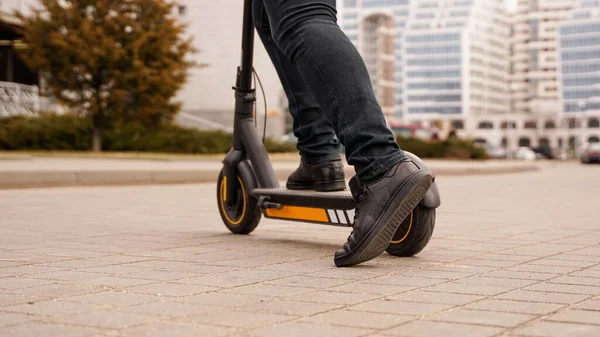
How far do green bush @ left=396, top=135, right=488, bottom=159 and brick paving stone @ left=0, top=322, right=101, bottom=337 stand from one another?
32042mm

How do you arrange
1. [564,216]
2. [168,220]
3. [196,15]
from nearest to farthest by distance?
Result: [168,220] → [564,216] → [196,15]

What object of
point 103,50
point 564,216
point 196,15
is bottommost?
point 564,216

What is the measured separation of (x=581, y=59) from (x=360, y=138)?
203954mm

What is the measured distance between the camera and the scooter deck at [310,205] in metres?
4.35

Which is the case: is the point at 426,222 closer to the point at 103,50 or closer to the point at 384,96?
the point at 103,50

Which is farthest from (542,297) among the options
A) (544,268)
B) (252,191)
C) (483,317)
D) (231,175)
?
(231,175)

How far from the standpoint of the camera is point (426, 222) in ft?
13.5

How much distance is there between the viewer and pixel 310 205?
4660mm

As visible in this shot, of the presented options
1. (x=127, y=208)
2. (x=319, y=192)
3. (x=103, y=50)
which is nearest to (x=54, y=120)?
(x=103, y=50)

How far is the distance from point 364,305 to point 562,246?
2260mm

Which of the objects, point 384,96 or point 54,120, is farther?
point 384,96

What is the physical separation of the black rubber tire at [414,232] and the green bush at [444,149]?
30.3 m

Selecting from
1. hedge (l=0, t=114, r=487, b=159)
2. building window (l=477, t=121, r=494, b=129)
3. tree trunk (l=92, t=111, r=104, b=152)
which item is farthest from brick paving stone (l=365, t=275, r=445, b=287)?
building window (l=477, t=121, r=494, b=129)

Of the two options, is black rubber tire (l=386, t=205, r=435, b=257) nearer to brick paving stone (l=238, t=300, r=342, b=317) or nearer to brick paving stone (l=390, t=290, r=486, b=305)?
brick paving stone (l=390, t=290, r=486, b=305)
